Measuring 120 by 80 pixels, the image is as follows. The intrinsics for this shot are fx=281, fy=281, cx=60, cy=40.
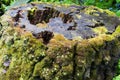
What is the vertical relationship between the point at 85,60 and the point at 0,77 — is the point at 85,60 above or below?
above

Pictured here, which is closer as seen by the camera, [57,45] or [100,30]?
[57,45]

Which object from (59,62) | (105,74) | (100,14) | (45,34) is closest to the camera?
(59,62)

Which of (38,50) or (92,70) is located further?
(92,70)

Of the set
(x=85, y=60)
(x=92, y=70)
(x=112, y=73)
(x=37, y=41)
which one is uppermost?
(x=37, y=41)

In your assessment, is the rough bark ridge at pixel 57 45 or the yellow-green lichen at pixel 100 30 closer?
the rough bark ridge at pixel 57 45

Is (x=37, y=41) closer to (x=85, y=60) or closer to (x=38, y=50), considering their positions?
(x=38, y=50)

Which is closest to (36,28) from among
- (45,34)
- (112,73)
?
(45,34)

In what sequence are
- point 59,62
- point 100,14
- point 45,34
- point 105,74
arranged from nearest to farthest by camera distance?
point 59,62 → point 45,34 → point 105,74 → point 100,14

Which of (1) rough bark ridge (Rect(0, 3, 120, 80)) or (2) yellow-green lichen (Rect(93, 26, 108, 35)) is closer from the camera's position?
(1) rough bark ridge (Rect(0, 3, 120, 80))
